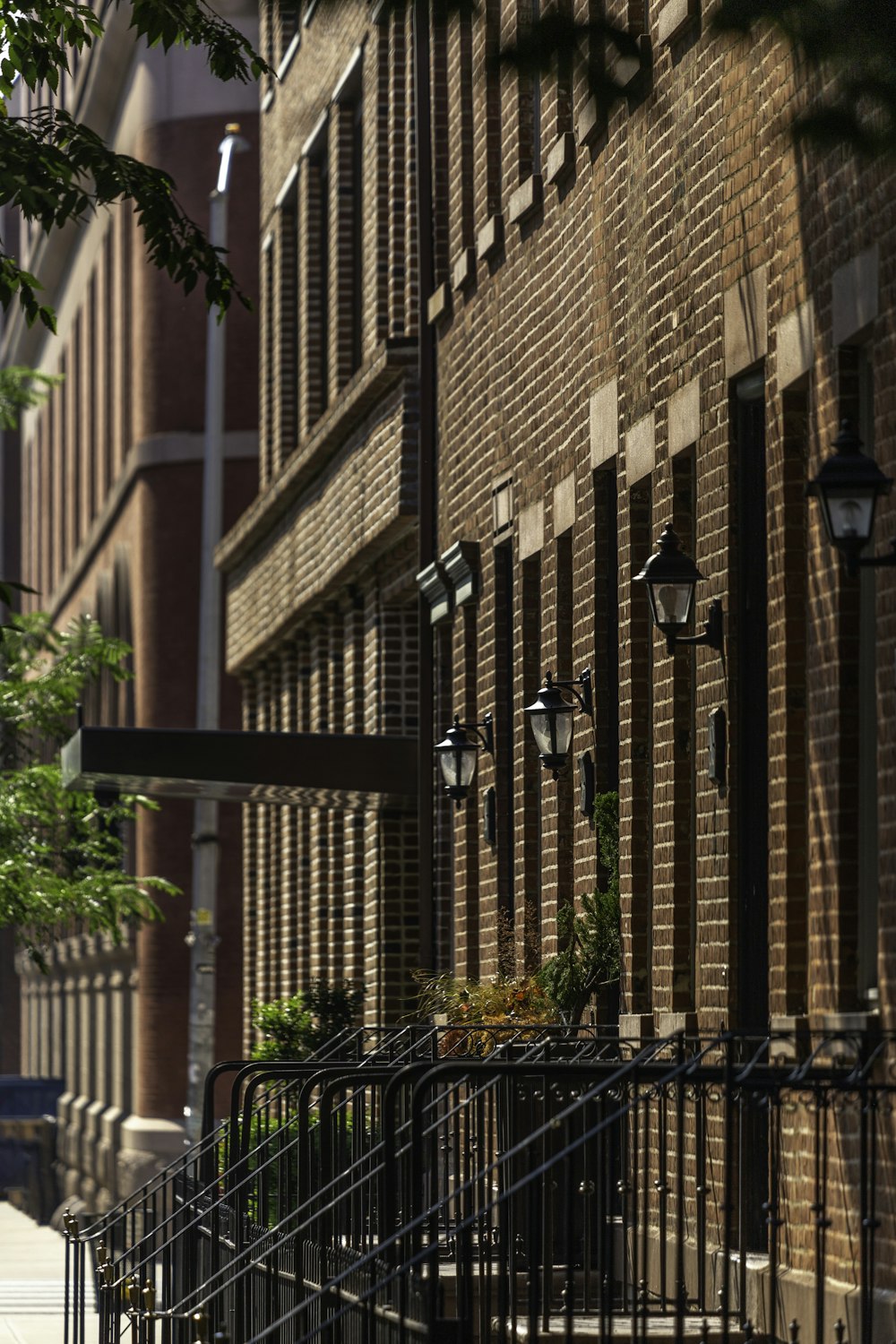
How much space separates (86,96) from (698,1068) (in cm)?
3958

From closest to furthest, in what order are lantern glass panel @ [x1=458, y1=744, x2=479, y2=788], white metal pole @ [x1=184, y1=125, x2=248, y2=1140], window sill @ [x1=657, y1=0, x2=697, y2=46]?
window sill @ [x1=657, y1=0, x2=697, y2=46] → lantern glass panel @ [x1=458, y1=744, x2=479, y2=788] → white metal pole @ [x1=184, y1=125, x2=248, y2=1140]

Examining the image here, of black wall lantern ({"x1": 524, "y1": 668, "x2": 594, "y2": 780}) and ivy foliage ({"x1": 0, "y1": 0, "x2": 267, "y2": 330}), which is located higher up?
ivy foliage ({"x1": 0, "y1": 0, "x2": 267, "y2": 330})

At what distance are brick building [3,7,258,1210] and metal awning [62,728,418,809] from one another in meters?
17.9

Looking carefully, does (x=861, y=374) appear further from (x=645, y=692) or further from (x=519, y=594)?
(x=519, y=594)

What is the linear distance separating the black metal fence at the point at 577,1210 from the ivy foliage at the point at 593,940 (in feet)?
0.98

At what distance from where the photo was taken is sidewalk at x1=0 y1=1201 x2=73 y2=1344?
21.2 metres

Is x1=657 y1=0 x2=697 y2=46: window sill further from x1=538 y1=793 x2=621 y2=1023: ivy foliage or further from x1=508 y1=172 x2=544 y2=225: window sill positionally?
x1=538 y1=793 x2=621 y2=1023: ivy foliage

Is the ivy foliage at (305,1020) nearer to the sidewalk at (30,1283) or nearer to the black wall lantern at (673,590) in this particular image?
the sidewalk at (30,1283)

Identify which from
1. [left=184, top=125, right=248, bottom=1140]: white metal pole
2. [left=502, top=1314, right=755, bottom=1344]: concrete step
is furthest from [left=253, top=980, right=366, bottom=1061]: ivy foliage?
[left=502, top=1314, right=755, bottom=1344]: concrete step

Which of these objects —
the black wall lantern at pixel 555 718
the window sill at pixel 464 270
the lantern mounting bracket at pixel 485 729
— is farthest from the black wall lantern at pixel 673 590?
the window sill at pixel 464 270

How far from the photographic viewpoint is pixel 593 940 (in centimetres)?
1384

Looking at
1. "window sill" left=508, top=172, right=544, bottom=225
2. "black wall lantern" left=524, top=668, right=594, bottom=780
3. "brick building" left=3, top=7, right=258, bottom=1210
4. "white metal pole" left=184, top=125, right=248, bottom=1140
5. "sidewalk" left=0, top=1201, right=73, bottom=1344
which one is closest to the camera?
"black wall lantern" left=524, top=668, right=594, bottom=780

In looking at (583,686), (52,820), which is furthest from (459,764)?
(52,820)

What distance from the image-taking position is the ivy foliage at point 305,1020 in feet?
67.5
